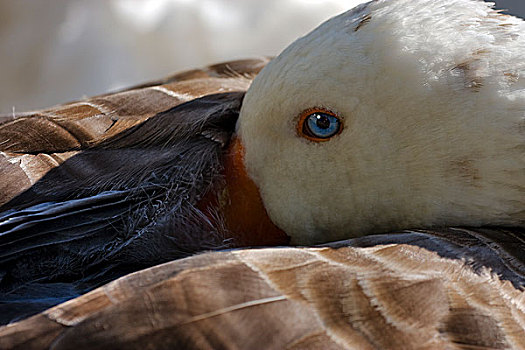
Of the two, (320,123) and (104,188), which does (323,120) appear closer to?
(320,123)

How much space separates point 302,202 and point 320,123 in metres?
0.14

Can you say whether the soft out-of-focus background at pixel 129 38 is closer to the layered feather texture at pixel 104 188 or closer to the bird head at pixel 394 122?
the layered feather texture at pixel 104 188

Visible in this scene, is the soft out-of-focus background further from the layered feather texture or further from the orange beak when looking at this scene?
the orange beak

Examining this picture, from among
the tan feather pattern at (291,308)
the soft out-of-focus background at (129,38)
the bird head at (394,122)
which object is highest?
the soft out-of-focus background at (129,38)

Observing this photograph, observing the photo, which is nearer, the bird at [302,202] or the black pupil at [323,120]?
the bird at [302,202]

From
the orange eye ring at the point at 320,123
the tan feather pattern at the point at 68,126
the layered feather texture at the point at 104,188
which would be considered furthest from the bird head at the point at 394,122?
the tan feather pattern at the point at 68,126

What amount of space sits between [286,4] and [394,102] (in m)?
1.36

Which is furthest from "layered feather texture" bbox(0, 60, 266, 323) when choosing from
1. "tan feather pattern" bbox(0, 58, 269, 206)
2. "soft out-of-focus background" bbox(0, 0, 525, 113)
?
"soft out-of-focus background" bbox(0, 0, 525, 113)

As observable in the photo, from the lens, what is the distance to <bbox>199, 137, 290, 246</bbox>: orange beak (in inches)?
47.8

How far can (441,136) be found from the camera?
3.57 feet

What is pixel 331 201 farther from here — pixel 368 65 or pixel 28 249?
pixel 28 249

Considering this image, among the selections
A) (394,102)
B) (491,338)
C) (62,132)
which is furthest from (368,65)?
(62,132)

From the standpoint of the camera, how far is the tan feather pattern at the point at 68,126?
47.2 inches

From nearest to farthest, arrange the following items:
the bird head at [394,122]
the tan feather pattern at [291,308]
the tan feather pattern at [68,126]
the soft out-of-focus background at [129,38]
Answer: the tan feather pattern at [291,308] → the bird head at [394,122] → the tan feather pattern at [68,126] → the soft out-of-focus background at [129,38]
